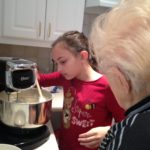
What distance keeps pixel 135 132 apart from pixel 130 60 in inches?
4.4

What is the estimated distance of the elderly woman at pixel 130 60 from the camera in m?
0.40

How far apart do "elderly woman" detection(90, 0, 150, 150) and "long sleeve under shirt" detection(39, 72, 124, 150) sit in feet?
1.98

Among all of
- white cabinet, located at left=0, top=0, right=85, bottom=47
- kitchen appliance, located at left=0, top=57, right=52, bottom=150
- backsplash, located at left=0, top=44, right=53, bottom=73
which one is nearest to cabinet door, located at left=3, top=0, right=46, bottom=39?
white cabinet, located at left=0, top=0, right=85, bottom=47

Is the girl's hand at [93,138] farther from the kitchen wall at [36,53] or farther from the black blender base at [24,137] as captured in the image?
the kitchen wall at [36,53]

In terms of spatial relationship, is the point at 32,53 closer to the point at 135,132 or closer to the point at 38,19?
the point at 38,19

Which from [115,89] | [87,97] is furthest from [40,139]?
[115,89]

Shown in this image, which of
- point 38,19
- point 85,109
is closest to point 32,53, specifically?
point 38,19

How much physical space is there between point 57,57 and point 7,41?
0.66 metres

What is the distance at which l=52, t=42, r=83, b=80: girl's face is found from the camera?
3.68 ft

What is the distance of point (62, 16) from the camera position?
1686 millimetres

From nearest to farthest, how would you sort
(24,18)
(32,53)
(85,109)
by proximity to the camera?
(85,109)
(24,18)
(32,53)

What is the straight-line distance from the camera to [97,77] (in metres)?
1.17

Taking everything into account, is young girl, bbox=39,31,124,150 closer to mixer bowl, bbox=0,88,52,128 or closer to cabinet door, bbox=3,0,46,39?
mixer bowl, bbox=0,88,52,128

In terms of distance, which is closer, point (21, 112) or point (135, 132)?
point (135, 132)
